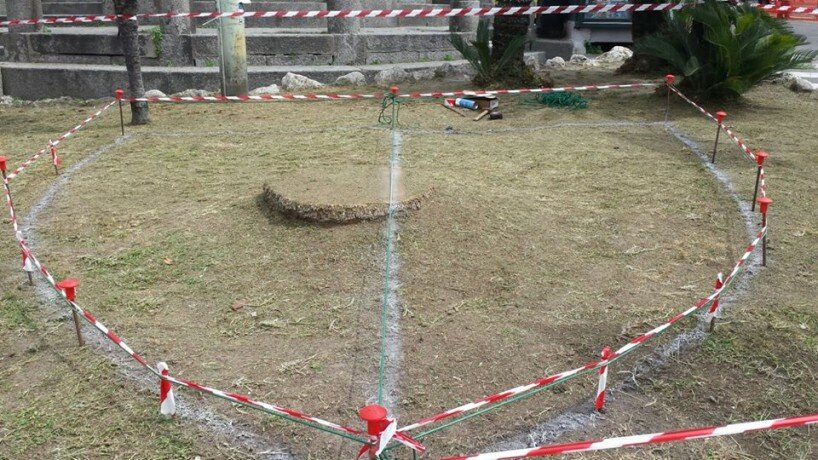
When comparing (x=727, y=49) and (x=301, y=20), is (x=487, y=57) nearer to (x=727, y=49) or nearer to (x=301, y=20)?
(x=727, y=49)

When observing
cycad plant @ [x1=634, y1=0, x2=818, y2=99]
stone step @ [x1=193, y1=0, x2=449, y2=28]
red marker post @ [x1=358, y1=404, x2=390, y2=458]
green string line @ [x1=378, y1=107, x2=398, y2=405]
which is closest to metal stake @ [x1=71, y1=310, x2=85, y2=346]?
green string line @ [x1=378, y1=107, x2=398, y2=405]

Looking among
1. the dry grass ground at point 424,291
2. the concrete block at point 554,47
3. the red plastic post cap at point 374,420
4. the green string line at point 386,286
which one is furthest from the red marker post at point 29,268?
the concrete block at point 554,47

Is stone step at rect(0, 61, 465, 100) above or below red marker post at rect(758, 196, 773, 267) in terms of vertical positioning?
above

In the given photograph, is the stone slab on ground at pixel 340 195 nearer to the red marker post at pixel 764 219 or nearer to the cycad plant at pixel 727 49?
the red marker post at pixel 764 219

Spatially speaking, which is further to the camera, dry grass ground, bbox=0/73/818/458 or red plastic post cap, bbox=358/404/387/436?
dry grass ground, bbox=0/73/818/458

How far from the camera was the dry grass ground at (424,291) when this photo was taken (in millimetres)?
3338

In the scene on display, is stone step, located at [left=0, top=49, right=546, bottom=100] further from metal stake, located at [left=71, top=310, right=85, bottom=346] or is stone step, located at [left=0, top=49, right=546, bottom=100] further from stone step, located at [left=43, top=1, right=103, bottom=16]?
metal stake, located at [left=71, top=310, right=85, bottom=346]

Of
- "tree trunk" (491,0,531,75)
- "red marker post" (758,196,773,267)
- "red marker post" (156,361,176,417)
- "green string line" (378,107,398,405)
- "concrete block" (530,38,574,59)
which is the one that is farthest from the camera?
"concrete block" (530,38,574,59)

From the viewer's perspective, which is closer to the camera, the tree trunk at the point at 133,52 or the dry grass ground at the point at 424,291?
the dry grass ground at the point at 424,291

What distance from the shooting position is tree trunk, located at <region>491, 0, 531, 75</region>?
432 inches

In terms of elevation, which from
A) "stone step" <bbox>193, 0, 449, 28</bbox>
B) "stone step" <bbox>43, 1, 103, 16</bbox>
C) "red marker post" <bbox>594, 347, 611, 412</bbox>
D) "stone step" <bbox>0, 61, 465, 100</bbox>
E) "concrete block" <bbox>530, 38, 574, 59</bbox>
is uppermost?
"stone step" <bbox>43, 1, 103, 16</bbox>

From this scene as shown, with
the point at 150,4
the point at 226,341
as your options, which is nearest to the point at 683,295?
the point at 226,341

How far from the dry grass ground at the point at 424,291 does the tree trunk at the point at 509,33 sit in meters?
3.50

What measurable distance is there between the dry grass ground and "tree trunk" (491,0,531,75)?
3.50 meters
